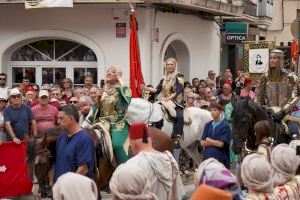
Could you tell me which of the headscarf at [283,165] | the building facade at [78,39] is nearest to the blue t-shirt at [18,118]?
the headscarf at [283,165]

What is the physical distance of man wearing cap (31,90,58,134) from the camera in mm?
13742

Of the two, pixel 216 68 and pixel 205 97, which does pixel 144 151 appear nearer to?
pixel 205 97

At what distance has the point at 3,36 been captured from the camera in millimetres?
23547

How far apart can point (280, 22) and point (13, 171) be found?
3550 cm

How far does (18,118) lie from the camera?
13.3 metres

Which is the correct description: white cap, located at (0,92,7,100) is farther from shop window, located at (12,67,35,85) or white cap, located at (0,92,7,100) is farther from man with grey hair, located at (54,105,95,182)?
shop window, located at (12,67,35,85)

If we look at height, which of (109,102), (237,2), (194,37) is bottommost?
(109,102)

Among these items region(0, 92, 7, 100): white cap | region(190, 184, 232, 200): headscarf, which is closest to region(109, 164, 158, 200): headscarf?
region(190, 184, 232, 200): headscarf

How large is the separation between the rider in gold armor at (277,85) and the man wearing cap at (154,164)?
5.62 meters

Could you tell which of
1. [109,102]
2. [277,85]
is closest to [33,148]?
[109,102]

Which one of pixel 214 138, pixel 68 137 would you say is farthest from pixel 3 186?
pixel 68 137

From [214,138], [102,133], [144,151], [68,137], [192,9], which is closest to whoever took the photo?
[144,151]

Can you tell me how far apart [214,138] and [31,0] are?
11.0 m

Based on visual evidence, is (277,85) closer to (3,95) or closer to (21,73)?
(3,95)
